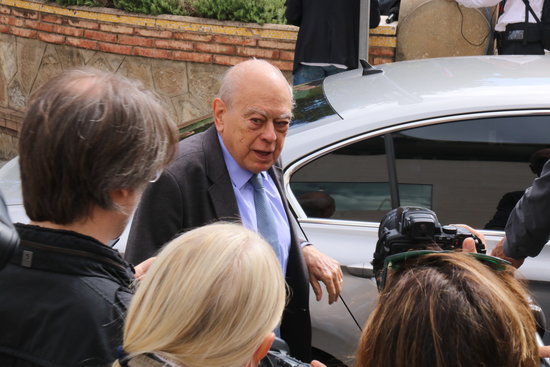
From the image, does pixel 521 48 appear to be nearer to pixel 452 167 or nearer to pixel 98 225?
pixel 452 167

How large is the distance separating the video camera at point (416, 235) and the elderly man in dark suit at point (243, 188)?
539mm

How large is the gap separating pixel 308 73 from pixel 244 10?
3.31 ft

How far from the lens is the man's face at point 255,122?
2549mm

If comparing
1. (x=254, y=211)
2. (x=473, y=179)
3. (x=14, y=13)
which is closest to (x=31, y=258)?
(x=254, y=211)

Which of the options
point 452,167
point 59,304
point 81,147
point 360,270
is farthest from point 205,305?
point 452,167

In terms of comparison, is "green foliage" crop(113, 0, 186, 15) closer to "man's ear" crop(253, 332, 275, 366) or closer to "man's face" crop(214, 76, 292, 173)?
"man's face" crop(214, 76, 292, 173)

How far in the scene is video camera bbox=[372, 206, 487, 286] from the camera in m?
2.04

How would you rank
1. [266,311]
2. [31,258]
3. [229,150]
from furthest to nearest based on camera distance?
[229,150], [31,258], [266,311]

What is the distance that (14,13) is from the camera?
7.87 metres

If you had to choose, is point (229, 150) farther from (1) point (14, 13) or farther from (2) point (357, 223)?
(1) point (14, 13)

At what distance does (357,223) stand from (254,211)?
0.77 metres

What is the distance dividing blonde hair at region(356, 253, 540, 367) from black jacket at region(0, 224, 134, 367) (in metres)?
0.51

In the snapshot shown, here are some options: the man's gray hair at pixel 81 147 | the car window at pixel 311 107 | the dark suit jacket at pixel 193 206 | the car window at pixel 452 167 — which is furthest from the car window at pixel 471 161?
the man's gray hair at pixel 81 147

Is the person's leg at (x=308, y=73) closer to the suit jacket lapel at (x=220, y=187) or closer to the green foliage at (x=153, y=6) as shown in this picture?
the green foliage at (x=153, y=6)
